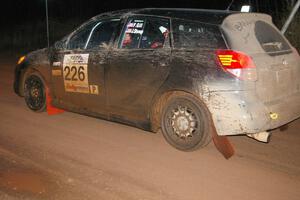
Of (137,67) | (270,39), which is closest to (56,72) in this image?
(137,67)

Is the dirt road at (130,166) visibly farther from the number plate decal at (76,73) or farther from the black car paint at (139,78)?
the number plate decal at (76,73)

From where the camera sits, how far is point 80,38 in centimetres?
689

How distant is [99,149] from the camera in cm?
596

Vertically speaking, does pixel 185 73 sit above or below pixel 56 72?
above

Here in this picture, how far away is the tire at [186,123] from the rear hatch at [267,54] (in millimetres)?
737

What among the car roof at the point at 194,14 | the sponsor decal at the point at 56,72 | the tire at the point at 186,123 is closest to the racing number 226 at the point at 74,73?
the sponsor decal at the point at 56,72

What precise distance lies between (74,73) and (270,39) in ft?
9.35

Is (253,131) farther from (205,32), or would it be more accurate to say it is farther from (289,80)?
(205,32)

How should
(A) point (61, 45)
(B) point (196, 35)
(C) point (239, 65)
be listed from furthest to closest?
(A) point (61, 45) → (B) point (196, 35) → (C) point (239, 65)

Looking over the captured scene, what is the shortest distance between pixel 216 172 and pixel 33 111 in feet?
12.8

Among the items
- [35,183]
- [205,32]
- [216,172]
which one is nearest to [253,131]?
[216,172]

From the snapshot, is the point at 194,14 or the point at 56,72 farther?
the point at 56,72

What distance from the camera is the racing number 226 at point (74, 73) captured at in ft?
22.1

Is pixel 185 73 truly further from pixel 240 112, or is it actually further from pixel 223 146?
pixel 223 146
